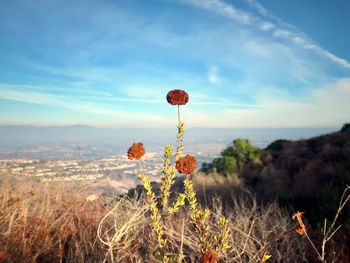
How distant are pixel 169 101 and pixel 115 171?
534 cm

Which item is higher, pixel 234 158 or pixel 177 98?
pixel 177 98

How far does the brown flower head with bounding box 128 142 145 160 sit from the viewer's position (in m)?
2.44

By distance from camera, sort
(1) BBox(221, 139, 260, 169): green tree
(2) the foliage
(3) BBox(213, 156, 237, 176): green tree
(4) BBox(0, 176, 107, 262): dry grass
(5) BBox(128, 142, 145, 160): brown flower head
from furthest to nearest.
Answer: (1) BBox(221, 139, 260, 169): green tree, (2) the foliage, (3) BBox(213, 156, 237, 176): green tree, (4) BBox(0, 176, 107, 262): dry grass, (5) BBox(128, 142, 145, 160): brown flower head

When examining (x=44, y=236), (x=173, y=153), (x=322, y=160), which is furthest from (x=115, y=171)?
(x=322, y=160)

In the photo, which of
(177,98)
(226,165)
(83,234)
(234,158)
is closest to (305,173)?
(226,165)

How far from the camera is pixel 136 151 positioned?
8.09 ft

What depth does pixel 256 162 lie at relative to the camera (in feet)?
77.8

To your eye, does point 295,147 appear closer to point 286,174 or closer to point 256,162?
point 256,162

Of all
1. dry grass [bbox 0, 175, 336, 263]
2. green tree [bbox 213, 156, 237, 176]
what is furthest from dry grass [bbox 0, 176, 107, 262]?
green tree [bbox 213, 156, 237, 176]

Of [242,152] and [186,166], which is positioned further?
[242,152]

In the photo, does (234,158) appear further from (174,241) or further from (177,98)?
(177,98)

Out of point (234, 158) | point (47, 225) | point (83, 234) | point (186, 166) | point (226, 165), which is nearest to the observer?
point (186, 166)

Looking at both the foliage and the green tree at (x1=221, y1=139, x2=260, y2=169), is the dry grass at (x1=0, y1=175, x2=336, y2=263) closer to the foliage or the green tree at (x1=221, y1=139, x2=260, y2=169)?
the foliage

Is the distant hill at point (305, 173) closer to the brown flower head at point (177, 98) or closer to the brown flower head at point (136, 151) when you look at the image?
the brown flower head at point (177, 98)
